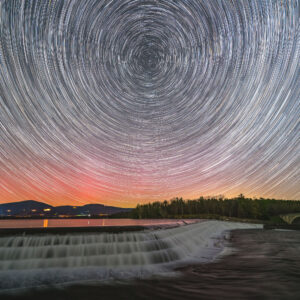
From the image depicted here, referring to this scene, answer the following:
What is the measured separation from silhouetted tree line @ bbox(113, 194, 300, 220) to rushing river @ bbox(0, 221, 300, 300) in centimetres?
10666

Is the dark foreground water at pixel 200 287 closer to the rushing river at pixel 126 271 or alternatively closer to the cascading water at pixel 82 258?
the rushing river at pixel 126 271

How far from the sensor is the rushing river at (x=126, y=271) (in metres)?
7.77

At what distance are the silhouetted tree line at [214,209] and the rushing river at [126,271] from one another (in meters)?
107

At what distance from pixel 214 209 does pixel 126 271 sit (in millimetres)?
135881

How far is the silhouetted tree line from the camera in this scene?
120m

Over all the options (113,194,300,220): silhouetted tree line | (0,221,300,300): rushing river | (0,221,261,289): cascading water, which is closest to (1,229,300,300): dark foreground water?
(0,221,300,300): rushing river

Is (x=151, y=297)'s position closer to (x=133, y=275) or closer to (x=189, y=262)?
(x=133, y=275)

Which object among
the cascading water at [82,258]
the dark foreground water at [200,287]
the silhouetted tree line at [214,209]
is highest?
the silhouetted tree line at [214,209]

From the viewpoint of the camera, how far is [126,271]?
35.0 ft

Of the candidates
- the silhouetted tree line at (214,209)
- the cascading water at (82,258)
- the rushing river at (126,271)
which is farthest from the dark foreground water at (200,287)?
the silhouetted tree line at (214,209)

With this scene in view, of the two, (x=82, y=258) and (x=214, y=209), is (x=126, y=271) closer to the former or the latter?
(x=82, y=258)

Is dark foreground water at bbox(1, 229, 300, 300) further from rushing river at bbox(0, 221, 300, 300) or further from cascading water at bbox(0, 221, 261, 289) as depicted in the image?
cascading water at bbox(0, 221, 261, 289)

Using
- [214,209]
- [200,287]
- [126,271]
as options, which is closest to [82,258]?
[126,271]

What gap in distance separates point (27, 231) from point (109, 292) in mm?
6762
